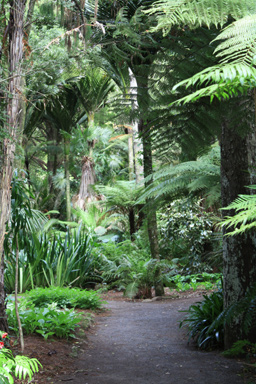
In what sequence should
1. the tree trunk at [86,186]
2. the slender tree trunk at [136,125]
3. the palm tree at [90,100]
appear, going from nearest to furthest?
1. the slender tree trunk at [136,125]
2. the palm tree at [90,100]
3. the tree trunk at [86,186]

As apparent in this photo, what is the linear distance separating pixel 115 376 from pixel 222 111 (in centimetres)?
243

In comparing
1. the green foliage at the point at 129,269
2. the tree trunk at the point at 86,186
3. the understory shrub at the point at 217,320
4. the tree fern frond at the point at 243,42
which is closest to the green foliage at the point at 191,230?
the green foliage at the point at 129,269

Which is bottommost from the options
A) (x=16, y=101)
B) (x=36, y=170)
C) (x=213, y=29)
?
(x=16, y=101)

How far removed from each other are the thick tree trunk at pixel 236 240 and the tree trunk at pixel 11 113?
1.94 m

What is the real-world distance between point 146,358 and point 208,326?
2.55 ft

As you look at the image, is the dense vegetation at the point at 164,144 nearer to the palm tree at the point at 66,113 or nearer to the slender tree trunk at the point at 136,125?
the slender tree trunk at the point at 136,125

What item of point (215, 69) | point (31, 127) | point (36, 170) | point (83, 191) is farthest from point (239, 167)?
point (36, 170)

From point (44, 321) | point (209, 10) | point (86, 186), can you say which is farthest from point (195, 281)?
point (209, 10)

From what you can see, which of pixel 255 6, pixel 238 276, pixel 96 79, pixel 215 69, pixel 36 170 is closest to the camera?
pixel 215 69

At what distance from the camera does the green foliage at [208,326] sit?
4070mm

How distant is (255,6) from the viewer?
1528 millimetres

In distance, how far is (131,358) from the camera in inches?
154

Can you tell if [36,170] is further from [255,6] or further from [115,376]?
[255,6]

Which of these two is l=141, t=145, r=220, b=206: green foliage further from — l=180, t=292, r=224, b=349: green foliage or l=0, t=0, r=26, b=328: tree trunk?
l=0, t=0, r=26, b=328: tree trunk
